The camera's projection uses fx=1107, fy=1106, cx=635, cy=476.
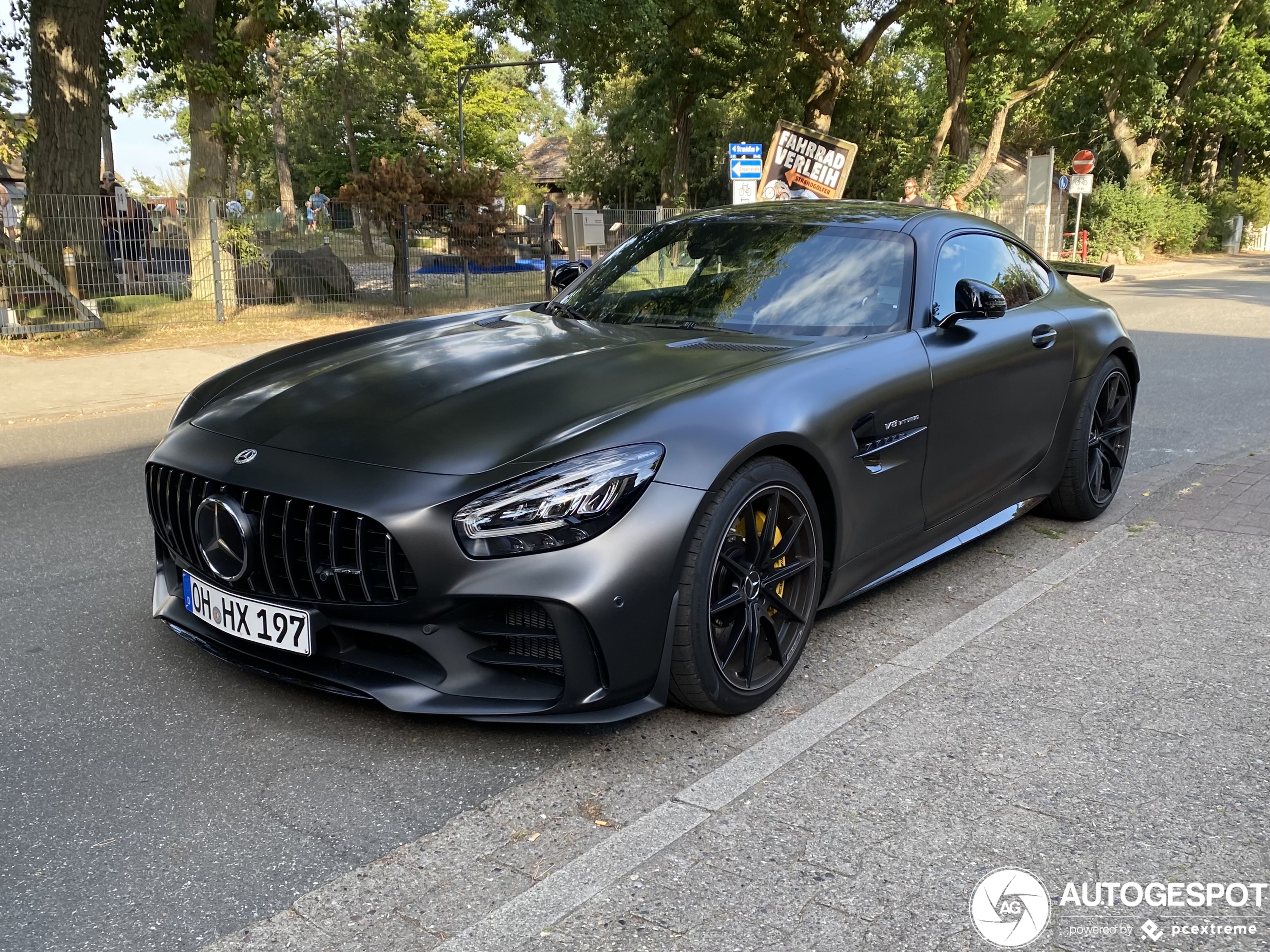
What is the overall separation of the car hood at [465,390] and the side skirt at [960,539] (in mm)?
866

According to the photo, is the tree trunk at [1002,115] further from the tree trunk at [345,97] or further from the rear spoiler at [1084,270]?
the tree trunk at [345,97]

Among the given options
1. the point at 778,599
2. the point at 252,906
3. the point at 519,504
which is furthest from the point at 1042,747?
the point at 252,906

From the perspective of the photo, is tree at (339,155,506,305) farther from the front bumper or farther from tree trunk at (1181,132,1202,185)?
tree trunk at (1181,132,1202,185)

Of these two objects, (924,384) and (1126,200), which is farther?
(1126,200)

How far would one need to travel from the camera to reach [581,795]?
2785mm

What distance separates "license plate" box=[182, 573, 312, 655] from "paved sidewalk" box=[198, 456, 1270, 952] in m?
0.66

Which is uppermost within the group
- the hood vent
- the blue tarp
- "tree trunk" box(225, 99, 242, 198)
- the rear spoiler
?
"tree trunk" box(225, 99, 242, 198)

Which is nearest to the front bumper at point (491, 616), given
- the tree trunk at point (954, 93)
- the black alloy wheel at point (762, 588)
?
the black alloy wheel at point (762, 588)

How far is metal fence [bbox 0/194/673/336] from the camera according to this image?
12641 mm

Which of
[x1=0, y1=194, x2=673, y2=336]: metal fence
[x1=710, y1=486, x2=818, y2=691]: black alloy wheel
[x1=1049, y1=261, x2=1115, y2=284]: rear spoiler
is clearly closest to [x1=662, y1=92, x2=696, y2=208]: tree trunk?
[x1=0, y1=194, x2=673, y2=336]: metal fence

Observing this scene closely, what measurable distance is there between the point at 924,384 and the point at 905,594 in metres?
A: 0.95

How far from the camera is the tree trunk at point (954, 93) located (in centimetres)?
2461

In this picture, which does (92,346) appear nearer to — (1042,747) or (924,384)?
(924,384)

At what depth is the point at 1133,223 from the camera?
108 ft
